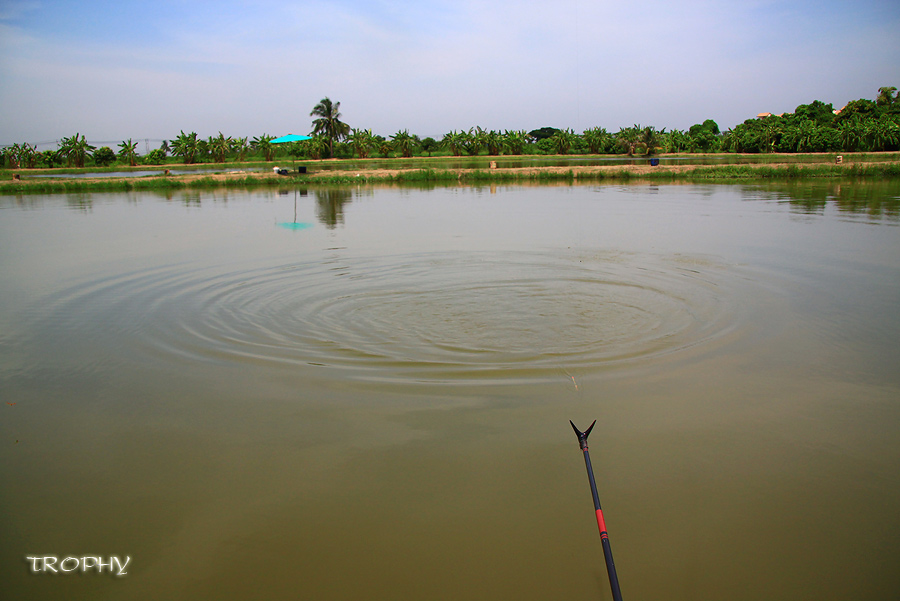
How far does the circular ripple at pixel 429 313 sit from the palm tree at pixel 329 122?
55.2m

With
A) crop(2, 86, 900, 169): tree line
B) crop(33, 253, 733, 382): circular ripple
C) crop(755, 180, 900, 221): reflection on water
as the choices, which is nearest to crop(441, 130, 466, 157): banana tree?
crop(2, 86, 900, 169): tree line

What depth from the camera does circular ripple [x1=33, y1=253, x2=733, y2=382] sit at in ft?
18.4

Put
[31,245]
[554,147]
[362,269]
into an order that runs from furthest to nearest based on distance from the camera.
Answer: [554,147], [31,245], [362,269]

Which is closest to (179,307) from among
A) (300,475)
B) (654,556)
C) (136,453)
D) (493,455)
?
(136,453)

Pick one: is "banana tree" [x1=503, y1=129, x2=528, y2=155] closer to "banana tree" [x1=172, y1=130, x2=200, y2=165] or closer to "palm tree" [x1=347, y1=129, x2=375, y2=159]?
"palm tree" [x1=347, y1=129, x2=375, y2=159]

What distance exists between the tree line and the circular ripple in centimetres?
3898

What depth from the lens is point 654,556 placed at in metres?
3.07

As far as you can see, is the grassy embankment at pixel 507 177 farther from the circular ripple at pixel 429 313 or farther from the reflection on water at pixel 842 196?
the circular ripple at pixel 429 313

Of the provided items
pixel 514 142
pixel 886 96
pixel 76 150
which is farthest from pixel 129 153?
pixel 886 96

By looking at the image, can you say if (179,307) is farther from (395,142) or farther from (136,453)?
(395,142)

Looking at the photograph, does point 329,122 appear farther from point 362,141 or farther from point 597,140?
point 597,140

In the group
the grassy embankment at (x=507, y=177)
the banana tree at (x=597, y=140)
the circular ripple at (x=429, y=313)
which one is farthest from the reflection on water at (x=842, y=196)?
the banana tree at (x=597, y=140)

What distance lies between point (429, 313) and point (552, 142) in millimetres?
56211

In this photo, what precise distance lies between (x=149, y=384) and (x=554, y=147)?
57.6m
